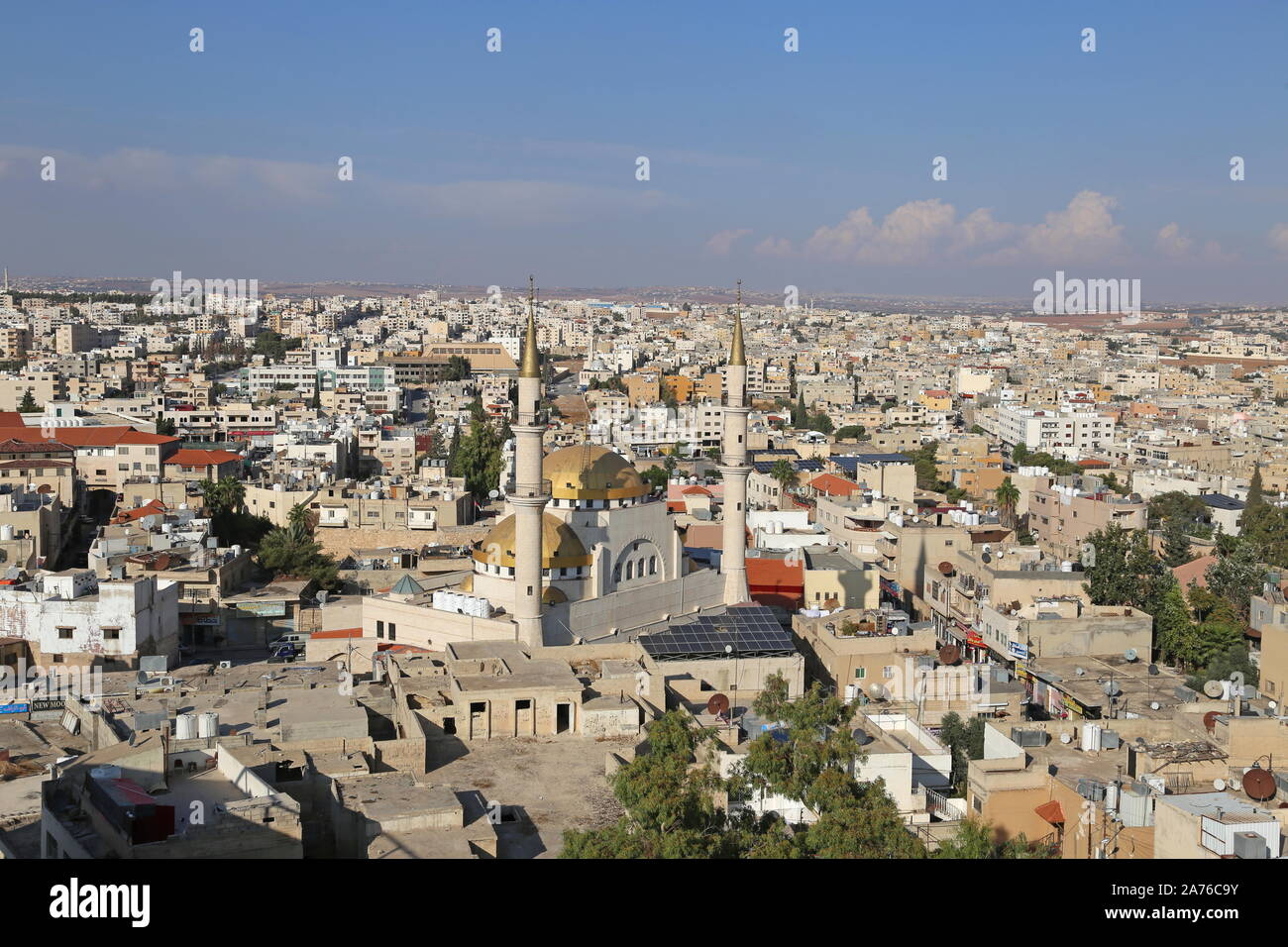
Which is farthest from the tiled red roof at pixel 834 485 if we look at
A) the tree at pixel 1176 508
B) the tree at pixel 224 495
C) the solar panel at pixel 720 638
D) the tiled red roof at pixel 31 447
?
the tiled red roof at pixel 31 447

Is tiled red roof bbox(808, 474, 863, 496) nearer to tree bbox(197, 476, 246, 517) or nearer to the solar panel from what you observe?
tree bbox(197, 476, 246, 517)

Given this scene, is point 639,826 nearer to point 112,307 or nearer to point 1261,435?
point 1261,435

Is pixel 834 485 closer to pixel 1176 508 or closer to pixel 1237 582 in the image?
pixel 1176 508

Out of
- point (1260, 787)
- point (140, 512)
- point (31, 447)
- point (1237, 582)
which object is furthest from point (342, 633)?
point (31, 447)

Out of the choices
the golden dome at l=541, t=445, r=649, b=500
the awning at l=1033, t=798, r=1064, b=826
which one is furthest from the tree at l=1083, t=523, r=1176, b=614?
the awning at l=1033, t=798, r=1064, b=826

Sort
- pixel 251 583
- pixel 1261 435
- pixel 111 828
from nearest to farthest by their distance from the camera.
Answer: pixel 111 828 < pixel 251 583 < pixel 1261 435
